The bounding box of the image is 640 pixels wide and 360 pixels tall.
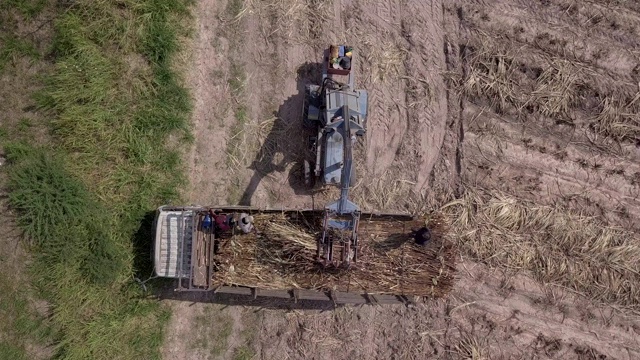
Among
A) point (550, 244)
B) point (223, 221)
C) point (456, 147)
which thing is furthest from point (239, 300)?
point (550, 244)

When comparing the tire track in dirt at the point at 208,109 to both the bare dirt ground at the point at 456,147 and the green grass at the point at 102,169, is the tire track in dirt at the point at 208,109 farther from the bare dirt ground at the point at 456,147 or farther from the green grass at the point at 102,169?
the green grass at the point at 102,169

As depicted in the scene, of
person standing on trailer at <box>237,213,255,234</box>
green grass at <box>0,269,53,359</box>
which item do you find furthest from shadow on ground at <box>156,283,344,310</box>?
green grass at <box>0,269,53,359</box>

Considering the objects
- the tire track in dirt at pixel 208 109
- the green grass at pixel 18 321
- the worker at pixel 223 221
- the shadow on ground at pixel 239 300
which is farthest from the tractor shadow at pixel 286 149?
the green grass at pixel 18 321

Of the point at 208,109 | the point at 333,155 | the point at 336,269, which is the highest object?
the point at 208,109

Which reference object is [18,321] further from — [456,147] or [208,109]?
[456,147]

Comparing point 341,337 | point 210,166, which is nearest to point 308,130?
point 210,166

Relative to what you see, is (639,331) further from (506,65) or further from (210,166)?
(210,166)

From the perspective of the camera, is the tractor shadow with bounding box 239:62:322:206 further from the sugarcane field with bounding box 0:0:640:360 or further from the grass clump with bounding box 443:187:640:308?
the grass clump with bounding box 443:187:640:308
